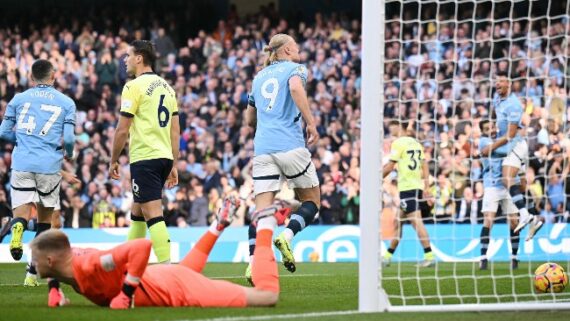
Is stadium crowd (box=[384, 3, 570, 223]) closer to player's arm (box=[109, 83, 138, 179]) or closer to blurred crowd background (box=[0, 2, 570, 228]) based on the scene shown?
blurred crowd background (box=[0, 2, 570, 228])

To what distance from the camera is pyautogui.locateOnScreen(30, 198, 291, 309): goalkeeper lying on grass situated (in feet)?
23.4

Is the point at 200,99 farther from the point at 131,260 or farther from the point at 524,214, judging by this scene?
the point at 131,260

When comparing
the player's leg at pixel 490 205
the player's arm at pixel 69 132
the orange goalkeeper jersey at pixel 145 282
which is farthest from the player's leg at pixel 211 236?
the player's leg at pixel 490 205

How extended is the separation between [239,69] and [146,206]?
624 inches

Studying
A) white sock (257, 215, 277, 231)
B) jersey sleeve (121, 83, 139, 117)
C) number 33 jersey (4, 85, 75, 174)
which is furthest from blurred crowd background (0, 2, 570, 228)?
white sock (257, 215, 277, 231)

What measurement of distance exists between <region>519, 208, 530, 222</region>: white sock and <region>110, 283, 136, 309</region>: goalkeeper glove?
7737mm

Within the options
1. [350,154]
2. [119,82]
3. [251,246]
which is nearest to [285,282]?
[251,246]

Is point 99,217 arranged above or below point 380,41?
below

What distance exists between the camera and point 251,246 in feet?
33.5

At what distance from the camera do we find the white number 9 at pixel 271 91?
9609mm

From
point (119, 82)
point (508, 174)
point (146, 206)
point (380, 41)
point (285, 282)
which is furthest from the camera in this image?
point (119, 82)

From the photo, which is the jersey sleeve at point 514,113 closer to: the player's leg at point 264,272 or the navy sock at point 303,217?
the navy sock at point 303,217

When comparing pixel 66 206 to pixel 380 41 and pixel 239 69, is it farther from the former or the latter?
pixel 380 41

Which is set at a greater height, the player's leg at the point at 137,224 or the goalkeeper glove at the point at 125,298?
the player's leg at the point at 137,224
